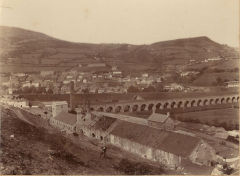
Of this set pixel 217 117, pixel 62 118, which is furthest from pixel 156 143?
Answer: pixel 217 117

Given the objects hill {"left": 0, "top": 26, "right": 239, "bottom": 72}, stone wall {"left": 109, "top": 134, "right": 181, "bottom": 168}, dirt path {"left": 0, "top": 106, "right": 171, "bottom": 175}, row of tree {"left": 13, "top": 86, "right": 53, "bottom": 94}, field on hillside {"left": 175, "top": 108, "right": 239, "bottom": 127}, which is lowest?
stone wall {"left": 109, "top": 134, "right": 181, "bottom": 168}

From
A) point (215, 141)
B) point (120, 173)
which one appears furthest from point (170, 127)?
point (120, 173)

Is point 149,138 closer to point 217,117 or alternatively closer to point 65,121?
point 65,121

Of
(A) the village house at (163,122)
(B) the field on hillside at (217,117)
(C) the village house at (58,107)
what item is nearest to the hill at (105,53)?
(A) the village house at (163,122)

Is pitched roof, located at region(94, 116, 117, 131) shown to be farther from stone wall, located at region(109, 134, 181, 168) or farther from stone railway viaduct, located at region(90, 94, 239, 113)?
stone railway viaduct, located at region(90, 94, 239, 113)

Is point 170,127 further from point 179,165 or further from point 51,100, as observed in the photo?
point 51,100

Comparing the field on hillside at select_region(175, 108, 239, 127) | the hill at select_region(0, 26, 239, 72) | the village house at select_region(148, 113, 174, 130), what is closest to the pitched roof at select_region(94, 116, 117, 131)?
the hill at select_region(0, 26, 239, 72)

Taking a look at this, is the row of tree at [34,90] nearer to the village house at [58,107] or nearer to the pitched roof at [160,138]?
the village house at [58,107]
